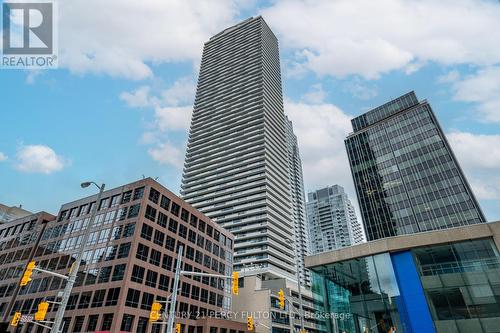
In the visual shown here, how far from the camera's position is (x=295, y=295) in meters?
91.6

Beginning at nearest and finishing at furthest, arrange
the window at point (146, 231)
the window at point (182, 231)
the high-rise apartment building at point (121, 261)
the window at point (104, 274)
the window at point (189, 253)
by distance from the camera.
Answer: the high-rise apartment building at point (121, 261) < the window at point (104, 274) < the window at point (146, 231) < the window at point (189, 253) < the window at point (182, 231)

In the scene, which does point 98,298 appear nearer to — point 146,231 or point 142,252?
point 142,252

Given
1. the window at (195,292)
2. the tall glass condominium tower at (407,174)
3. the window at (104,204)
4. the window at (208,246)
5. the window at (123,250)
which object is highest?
the tall glass condominium tower at (407,174)

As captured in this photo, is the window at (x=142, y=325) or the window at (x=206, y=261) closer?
the window at (x=142, y=325)

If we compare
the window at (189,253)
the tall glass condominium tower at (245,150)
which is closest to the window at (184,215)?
the window at (189,253)

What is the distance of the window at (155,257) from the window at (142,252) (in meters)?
1.28

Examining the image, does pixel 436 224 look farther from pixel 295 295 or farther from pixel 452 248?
pixel 452 248

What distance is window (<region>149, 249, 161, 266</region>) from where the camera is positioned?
54.6 meters

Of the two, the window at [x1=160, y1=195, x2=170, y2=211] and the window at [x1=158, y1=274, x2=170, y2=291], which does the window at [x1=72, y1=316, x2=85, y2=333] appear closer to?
the window at [x1=158, y1=274, x2=170, y2=291]

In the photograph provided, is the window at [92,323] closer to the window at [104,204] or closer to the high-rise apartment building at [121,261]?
the high-rise apartment building at [121,261]

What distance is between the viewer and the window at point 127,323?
4599cm

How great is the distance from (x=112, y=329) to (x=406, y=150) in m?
93.5

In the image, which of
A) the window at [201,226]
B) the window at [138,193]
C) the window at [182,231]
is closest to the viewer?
the window at [138,193]

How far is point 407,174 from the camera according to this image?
95875 millimetres
